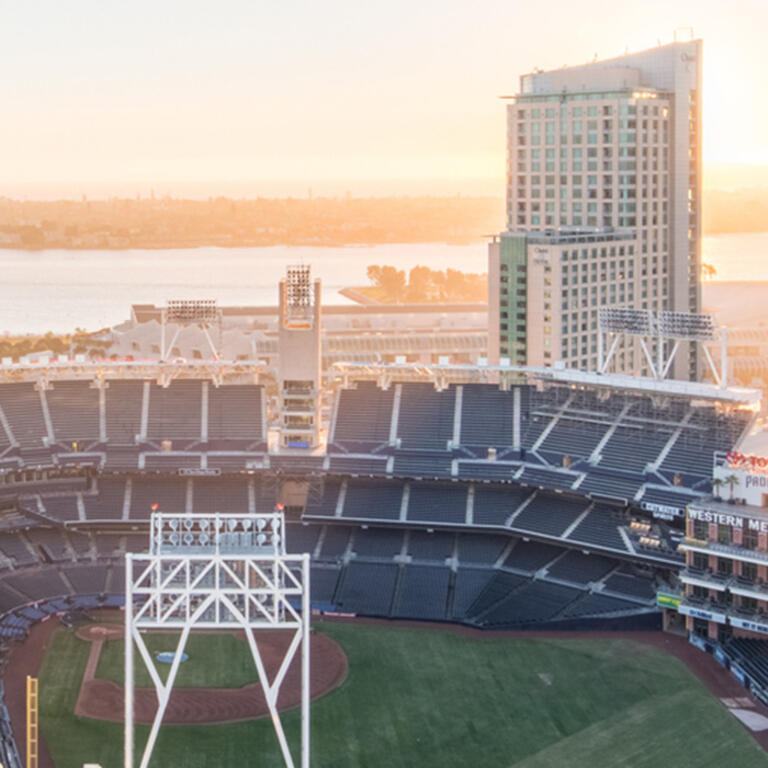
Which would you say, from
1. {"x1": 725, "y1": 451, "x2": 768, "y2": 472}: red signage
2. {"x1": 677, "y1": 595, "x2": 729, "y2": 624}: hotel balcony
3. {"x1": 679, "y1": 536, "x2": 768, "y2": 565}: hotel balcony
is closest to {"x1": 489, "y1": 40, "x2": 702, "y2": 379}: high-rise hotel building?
{"x1": 725, "y1": 451, "x2": 768, "y2": 472}: red signage

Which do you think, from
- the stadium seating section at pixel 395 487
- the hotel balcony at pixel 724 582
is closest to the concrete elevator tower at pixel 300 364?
the stadium seating section at pixel 395 487

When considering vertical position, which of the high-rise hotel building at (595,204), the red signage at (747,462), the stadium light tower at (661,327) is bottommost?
the red signage at (747,462)

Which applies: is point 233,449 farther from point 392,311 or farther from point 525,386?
point 392,311

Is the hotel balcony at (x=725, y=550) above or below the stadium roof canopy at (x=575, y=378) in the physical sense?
below

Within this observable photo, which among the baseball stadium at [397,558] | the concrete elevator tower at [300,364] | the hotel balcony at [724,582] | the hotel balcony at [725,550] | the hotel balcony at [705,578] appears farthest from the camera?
the concrete elevator tower at [300,364]

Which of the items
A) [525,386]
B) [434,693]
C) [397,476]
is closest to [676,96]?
[525,386]

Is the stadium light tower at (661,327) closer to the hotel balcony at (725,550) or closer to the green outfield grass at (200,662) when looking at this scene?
the hotel balcony at (725,550)

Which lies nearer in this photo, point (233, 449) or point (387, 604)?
point (387, 604)
